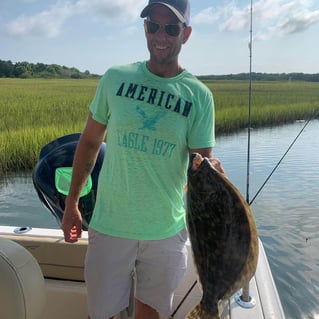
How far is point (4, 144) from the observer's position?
32.1 feet

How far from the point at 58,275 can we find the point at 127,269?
850mm

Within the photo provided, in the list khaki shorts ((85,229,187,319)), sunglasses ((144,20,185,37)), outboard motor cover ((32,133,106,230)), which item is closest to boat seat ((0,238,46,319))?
khaki shorts ((85,229,187,319))

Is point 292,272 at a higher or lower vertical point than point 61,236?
lower

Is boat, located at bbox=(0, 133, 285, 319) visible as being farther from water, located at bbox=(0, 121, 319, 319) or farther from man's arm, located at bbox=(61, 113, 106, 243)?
water, located at bbox=(0, 121, 319, 319)

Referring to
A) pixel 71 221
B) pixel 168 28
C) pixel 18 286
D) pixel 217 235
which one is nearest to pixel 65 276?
pixel 71 221

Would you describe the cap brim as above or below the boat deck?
above

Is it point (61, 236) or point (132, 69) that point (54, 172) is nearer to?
point (61, 236)

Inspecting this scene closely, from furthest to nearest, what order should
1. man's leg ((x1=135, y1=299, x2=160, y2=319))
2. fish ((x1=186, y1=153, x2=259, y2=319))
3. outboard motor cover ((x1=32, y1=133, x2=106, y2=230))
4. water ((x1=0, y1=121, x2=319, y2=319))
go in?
water ((x1=0, y1=121, x2=319, y2=319)) → outboard motor cover ((x1=32, y1=133, x2=106, y2=230)) → man's leg ((x1=135, y1=299, x2=160, y2=319)) → fish ((x1=186, y1=153, x2=259, y2=319))

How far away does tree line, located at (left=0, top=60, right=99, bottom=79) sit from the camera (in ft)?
213

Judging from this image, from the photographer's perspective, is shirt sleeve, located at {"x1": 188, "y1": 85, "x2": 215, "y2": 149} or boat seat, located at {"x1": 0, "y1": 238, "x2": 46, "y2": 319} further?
shirt sleeve, located at {"x1": 188, "y1": 85, "x2": 215, "y2": 149}

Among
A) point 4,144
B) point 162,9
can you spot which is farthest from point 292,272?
point 4,144

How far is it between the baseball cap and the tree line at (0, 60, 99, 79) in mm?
65501

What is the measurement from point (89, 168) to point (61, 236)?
76cm

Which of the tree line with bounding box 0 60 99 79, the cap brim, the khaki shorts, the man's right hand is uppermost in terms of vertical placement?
the tree line with bounding box 0 60 99 79
